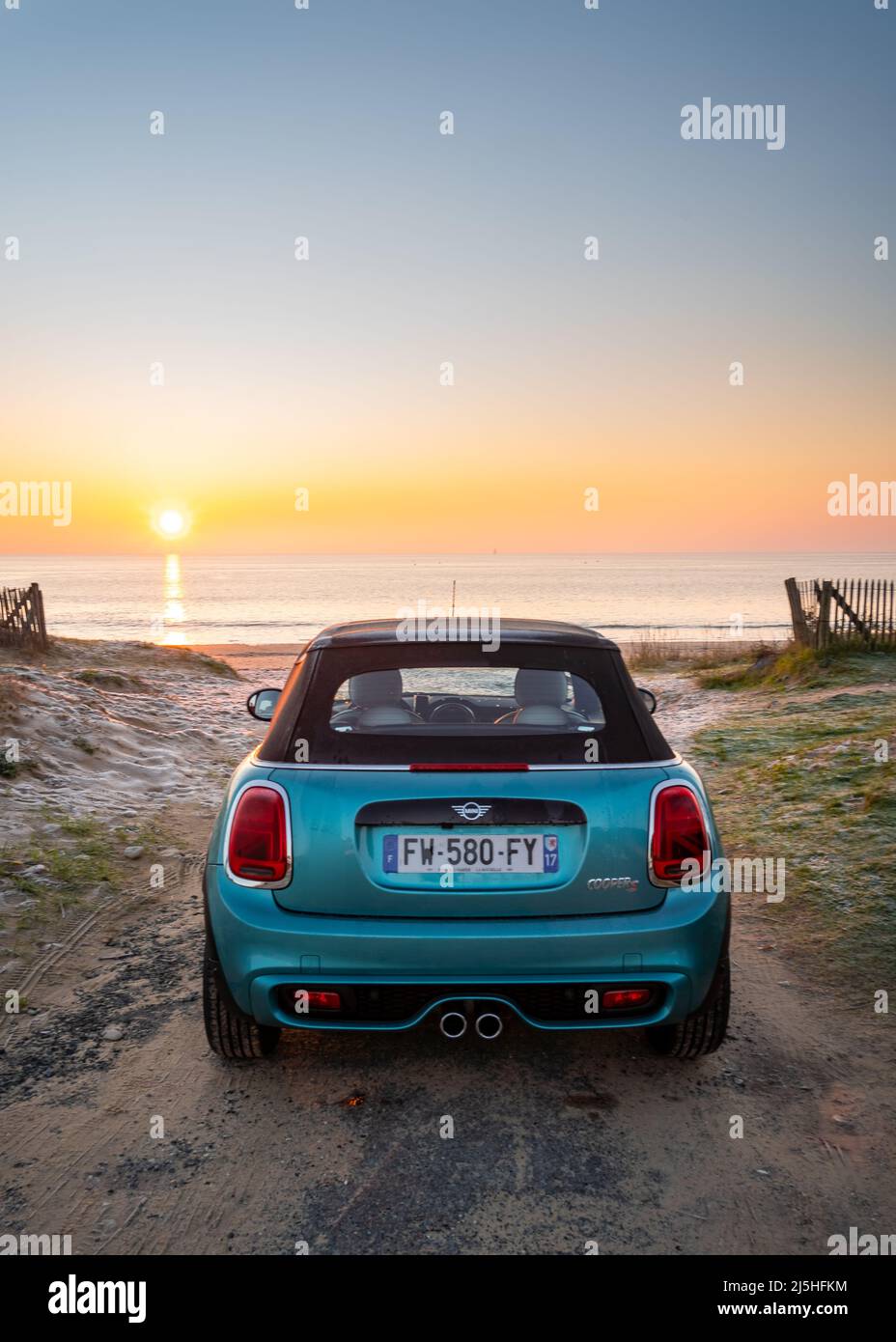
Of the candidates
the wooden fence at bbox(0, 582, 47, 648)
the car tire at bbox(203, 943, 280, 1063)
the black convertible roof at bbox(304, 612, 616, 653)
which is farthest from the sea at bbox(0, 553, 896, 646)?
the car tire at bbox(203, 943, 280, 1063)

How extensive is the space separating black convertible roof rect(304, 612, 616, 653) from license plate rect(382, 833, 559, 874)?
82 cm

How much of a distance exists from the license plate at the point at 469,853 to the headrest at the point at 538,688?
1279 millimetres

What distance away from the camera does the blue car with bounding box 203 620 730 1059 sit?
283cm

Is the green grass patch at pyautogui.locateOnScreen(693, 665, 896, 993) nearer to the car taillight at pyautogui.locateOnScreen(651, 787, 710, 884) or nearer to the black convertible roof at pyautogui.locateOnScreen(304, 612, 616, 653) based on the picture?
the car taillight at pyautogui.locateOnScreen(651, 787, 710, 884)

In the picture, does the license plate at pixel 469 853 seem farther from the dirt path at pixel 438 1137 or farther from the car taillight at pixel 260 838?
the dirt path at pixel 438 1137

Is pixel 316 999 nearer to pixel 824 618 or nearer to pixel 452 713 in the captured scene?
pixel 452 713

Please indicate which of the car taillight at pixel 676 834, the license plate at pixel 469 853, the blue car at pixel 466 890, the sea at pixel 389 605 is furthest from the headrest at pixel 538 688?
the sea at pixel 389 605

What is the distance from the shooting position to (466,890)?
9.43 feet

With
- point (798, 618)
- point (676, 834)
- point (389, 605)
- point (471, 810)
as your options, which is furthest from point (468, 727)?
point (389, 605)

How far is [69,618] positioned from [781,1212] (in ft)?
189

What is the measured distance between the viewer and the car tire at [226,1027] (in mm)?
3090

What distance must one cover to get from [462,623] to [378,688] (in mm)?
734

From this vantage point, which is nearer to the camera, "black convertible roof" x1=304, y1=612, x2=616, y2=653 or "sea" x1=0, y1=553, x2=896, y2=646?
"black convertible roof" x1=304, y1=612, x2=616, y2=653
